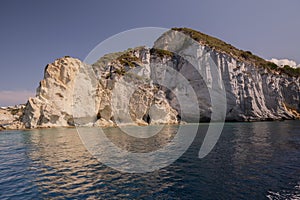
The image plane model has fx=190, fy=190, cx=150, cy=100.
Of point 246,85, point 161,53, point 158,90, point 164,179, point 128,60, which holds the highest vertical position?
point 161,53

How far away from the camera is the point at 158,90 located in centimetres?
7331

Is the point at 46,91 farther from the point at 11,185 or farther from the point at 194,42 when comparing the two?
the point at 194,42

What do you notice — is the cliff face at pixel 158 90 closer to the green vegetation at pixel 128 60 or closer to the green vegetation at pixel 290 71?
the green vegetation at pixel 128 60

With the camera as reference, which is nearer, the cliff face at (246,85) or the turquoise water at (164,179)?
the turquoise water at (164,179)

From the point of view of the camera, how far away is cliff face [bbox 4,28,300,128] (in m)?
57.4

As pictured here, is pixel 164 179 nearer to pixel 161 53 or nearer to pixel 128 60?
pixel 128 60

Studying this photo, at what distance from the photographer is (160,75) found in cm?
8269

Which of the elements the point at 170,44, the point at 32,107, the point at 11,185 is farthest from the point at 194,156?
the point at 170,44

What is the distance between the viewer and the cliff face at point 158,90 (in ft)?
188

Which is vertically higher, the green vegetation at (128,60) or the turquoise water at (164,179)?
the green vegetation at (128,60)

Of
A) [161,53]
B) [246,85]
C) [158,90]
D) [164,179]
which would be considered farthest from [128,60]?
[164,179]

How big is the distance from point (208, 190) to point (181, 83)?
68.3 meters

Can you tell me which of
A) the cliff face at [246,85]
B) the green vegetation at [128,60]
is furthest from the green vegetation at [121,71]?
the cliff face at [246,85]

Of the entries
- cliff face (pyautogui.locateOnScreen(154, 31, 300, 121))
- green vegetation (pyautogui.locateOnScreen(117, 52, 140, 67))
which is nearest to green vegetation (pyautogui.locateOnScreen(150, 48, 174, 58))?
cliff face (pyautogui.locateOnScreen(154, 31, 300, 121))
